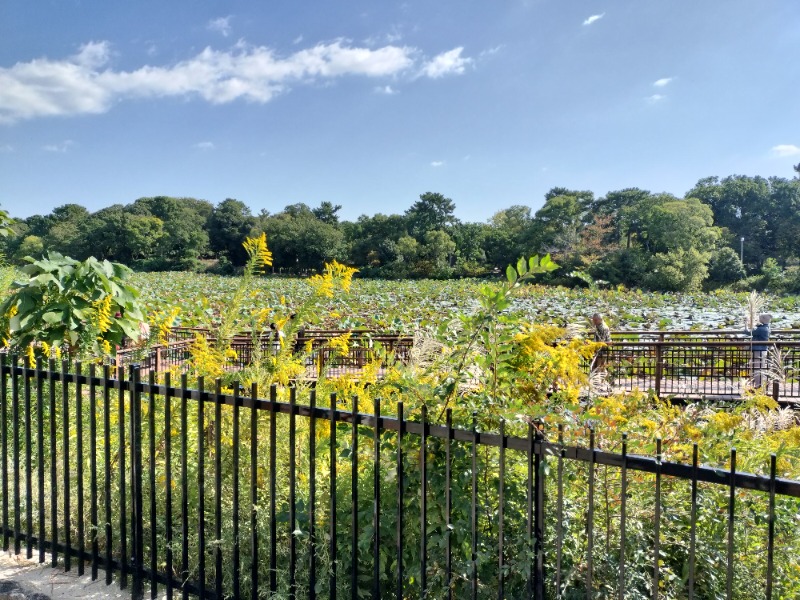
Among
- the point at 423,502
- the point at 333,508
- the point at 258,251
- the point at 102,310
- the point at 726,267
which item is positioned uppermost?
the point at 726,267

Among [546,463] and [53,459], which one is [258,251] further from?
[546,463]

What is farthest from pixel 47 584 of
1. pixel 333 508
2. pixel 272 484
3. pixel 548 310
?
pixel 548 310

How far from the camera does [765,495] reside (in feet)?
8.63

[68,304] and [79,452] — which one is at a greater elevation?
[68,304]

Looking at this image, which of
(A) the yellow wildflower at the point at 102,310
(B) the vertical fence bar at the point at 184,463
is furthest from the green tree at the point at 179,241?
(B) the vertical fence bar at the point at 184,463

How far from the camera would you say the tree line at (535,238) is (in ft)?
159

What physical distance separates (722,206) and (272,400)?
82.5 meters

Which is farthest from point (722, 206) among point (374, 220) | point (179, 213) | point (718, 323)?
point (179, 213)

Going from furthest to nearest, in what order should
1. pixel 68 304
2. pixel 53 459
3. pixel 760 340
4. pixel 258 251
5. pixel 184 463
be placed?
pixel 760 340 < pixel 68 304 < pixel 258 251 < pixel 53 459 < pixel 184 463

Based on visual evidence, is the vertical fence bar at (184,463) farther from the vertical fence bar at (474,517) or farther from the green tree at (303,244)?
the green tree at (303,244)

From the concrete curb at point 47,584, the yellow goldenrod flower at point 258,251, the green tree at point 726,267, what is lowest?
the concrete curb at point 47,584

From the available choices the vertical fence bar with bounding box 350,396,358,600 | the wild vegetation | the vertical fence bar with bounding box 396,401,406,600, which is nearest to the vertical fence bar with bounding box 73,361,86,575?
the wild vegetation

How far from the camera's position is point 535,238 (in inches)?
2287

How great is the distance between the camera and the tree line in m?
48.4
